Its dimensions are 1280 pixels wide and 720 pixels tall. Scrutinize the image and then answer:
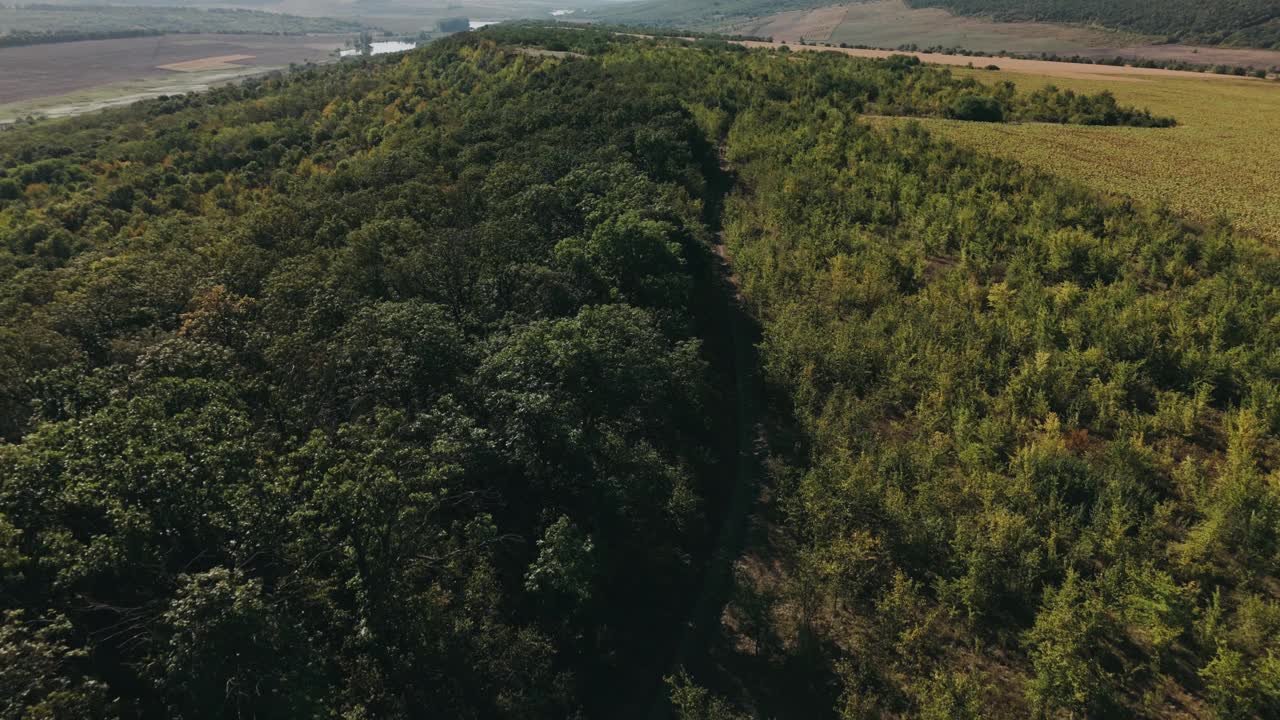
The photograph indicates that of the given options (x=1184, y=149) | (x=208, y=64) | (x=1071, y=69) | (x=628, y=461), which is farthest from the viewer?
(x=208, y=64)

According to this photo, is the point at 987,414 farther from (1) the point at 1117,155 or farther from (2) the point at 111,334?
(1) the point at 1117,155

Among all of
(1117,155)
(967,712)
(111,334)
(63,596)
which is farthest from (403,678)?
(1117,155)

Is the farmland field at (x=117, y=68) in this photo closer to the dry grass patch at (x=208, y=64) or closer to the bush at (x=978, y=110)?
the dry grass patch at (x=208, y=64)

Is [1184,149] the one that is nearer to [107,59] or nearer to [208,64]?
[208,64]

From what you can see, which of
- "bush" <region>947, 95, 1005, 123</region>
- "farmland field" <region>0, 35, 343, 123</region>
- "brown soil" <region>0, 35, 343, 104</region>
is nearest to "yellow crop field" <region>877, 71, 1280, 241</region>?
"bush" <region>947, 95, 1005, 123</region>

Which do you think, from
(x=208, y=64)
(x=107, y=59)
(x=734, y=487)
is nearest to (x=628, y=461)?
(x=734, y=487)

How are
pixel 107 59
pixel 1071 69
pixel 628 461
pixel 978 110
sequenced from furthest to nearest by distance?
pixel 107 59 → pixel 1071 69 → pixel 978 110 → pixel 628 461
